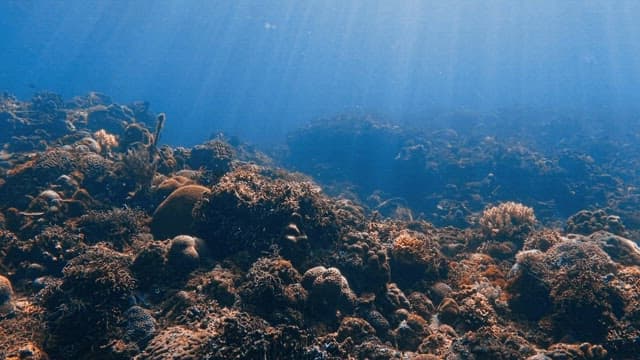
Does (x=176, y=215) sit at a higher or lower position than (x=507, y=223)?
lower

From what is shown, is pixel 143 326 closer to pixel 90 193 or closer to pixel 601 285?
pixel 90 193

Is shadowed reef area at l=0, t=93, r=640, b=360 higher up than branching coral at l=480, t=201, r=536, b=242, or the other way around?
branching coral at l=480, t=201, r=536, b=242

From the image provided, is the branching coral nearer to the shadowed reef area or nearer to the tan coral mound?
the shadowed reef area

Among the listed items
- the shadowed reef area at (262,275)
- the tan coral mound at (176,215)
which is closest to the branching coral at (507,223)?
the shadowed reef area at (262,275)

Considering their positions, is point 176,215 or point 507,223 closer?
point 176,215

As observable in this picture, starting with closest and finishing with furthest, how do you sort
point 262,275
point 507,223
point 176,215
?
point 262,275 → point 176,215 → point 507,223

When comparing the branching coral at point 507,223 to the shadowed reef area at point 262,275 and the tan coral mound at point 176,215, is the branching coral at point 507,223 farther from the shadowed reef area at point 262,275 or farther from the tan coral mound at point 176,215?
the tan coral mound at point 176,215

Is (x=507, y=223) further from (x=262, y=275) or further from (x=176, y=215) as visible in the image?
(x=176, y=215)

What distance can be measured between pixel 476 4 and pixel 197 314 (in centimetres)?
17084

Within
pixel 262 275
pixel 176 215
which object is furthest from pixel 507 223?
pixel 176 215

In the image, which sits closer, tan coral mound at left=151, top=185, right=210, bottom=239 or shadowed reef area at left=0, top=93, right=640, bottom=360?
shadowed reef area at left=0, top=93, right=640, bottom=360

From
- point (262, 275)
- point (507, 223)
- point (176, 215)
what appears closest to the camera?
point (262, 275)

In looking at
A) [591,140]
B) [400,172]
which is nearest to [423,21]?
[591,140]

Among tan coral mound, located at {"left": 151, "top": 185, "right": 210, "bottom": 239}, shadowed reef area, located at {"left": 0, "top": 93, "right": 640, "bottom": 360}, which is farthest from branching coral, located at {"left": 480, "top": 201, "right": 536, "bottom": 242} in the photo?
tan coral mound, located at {"left": 151, "top": 185, "right": 210, "bottom": 239}
